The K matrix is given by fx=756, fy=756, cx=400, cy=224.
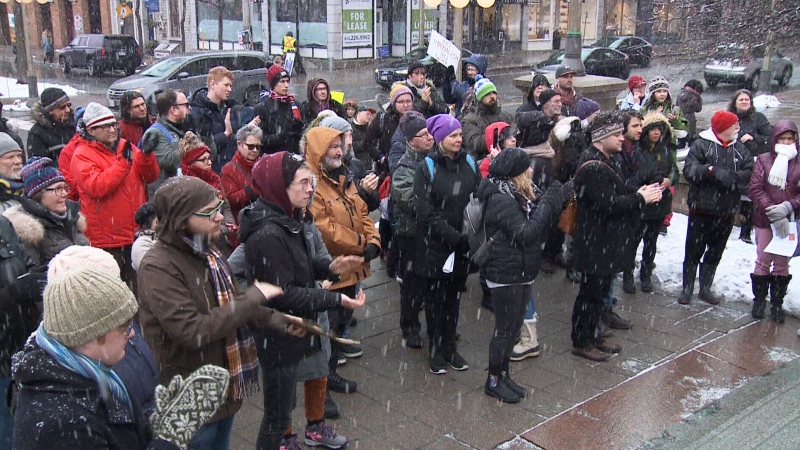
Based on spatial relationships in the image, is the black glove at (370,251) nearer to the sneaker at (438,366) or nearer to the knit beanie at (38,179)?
the sneaker at (438,366)

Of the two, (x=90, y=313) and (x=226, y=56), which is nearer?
(x=90, y=313)

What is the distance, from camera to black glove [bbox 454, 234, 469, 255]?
17.8 feet

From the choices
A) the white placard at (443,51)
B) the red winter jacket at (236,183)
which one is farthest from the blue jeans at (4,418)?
the white placard at (443,51)

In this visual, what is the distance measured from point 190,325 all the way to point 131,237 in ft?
8.88

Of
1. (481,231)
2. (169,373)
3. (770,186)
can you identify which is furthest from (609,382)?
(169,373)

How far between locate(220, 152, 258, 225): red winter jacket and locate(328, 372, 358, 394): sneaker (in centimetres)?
156

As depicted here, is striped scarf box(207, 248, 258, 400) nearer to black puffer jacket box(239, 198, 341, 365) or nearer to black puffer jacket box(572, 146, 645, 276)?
black puffer jacket box(239, 198, 341, 365)

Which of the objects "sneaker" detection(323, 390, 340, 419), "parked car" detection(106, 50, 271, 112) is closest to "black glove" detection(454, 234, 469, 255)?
"sneaker" detection(323, 390, 340, 419)

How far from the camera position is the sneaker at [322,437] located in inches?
179

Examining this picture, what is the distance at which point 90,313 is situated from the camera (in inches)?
92.7

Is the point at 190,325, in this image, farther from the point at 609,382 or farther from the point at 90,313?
the point at 609,382

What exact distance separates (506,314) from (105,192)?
118 inches

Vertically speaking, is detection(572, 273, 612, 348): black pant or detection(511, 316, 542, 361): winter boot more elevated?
detection(572, 273, 612, 348): black pant

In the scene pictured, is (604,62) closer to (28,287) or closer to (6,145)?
(6,145)
